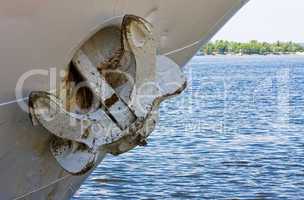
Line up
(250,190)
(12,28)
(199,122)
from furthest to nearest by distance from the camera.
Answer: (199,122), (250,190), (12,28)

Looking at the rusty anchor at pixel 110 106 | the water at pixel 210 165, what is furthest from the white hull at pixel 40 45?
the water at pixel 210 165

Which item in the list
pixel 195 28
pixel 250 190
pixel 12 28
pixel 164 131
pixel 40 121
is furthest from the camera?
pixel 164 131

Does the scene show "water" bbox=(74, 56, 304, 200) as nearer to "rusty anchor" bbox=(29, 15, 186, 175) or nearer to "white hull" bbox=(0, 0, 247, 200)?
"white hull" bbox=(0, 0, 247, 200)

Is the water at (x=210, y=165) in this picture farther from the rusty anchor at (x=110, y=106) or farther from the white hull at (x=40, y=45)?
the rusty anchor at (x=110, y=106)

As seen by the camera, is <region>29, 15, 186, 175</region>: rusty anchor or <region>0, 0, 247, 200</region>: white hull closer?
<region>0, 0, 247, 200</region>: white hull

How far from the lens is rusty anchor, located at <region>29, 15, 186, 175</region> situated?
3.58 meters

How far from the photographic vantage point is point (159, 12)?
407cm

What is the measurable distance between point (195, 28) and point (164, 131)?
72.9ft

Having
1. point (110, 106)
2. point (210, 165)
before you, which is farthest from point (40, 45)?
point (210, 165)

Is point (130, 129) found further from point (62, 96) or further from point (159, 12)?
point (159, 12)

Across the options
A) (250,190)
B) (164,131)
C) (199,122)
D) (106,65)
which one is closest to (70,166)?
(106,65)

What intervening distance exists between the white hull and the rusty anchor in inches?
4.9

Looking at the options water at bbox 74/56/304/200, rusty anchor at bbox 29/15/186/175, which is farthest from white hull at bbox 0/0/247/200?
water at bbox 74/56/304/200

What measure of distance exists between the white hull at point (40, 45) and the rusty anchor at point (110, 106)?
124 mm
